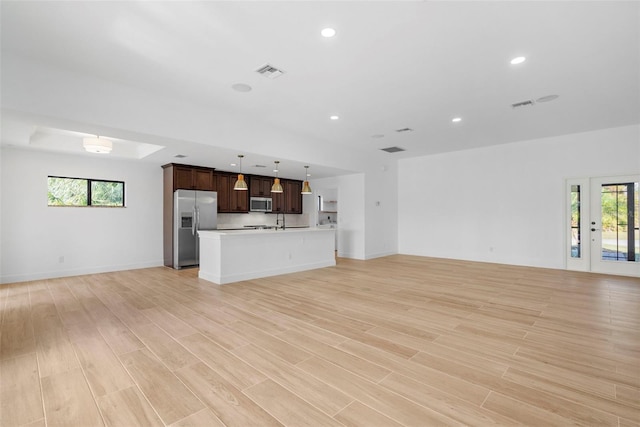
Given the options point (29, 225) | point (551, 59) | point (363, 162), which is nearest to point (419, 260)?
point (363, 162)

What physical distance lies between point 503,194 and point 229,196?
7087 mm

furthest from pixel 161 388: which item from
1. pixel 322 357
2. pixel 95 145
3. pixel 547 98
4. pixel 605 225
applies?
pixel 605 225

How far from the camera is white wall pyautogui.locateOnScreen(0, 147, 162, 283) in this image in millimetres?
5363

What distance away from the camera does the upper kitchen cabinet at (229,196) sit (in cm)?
782

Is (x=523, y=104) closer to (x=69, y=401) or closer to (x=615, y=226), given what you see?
(x=615, y=226)

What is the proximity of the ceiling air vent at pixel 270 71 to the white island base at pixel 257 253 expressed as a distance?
9.26 ft

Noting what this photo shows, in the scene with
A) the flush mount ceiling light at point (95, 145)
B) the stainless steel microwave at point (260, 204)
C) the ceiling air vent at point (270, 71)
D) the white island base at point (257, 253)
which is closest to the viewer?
the ceiling air vent at point (270, 71)

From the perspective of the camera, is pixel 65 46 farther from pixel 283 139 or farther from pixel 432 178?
pixel 432 178

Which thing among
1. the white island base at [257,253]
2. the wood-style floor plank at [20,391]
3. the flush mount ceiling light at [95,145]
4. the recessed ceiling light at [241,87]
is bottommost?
the wood-style floor plank at [20,391]

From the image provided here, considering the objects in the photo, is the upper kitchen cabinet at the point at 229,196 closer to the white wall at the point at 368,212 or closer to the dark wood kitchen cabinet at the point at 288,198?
the dark wood kitchen cabinet at the point at 288,198

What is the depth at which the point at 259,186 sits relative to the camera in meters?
8.86

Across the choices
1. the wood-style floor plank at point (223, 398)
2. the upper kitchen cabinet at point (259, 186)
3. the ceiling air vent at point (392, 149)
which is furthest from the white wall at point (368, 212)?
the wood-style floor plank at point (223, 398)

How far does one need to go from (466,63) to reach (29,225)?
25.7 feet

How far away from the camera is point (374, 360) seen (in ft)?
7.89
